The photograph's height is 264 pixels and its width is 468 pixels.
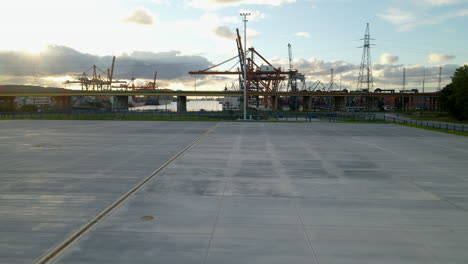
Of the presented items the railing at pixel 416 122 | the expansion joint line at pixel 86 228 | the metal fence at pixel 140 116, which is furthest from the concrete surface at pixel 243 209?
the metal fence at pixel 140 116

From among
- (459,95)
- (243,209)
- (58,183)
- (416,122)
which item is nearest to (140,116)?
(416,122)

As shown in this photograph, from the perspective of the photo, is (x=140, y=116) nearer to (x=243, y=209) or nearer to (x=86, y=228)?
(x=243, y=209)

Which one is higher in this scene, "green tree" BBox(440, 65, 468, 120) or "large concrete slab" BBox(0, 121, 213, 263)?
"green tree" BBox(440, 65, 468, 120)

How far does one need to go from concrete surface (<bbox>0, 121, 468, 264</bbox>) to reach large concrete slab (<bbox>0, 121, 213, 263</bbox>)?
0.05 meters

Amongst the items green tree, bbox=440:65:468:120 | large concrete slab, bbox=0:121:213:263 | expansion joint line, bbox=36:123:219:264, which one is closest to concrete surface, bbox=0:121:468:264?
large concrete slab, bbox=0:121:213:263

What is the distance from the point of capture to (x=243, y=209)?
404 inches

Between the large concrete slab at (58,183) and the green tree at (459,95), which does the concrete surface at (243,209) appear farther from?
the green tree at (459,95)

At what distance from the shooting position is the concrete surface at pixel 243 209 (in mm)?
7410

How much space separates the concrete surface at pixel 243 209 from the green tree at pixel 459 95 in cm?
5771

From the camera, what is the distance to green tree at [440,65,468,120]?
65.9 metres

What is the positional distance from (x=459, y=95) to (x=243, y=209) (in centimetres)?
7466

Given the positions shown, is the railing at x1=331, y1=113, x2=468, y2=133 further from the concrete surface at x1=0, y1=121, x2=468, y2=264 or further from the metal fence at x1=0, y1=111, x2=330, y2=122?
the concrete surface at x1=0, y1=121, x2=468, y2=264

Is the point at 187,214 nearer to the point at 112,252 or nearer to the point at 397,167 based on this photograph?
the point at 112,252

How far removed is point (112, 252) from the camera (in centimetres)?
729
